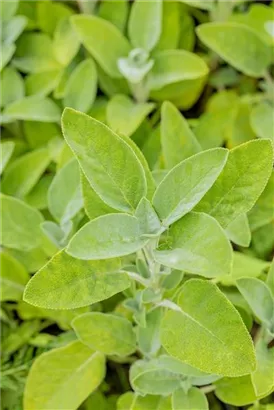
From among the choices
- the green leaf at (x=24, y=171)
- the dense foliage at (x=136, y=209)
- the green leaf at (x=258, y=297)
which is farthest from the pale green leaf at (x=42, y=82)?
the green leaf at (x=258, y=297)

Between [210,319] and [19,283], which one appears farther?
[19,283]

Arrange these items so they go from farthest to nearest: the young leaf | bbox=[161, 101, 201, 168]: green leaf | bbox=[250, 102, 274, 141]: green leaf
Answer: bbox=[250, 102, 274, 141]: green leaf → bbox=[161, 101, 201, 168]: green leaf → the young leaf

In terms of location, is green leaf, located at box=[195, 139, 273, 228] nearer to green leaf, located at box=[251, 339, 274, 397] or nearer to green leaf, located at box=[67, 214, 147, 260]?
green leaf, located at box=[67, 214, 147, 260]

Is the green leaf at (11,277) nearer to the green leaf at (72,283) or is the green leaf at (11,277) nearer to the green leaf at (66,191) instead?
the green leaf at (66,191)

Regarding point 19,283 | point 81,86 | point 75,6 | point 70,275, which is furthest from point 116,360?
point 75,6

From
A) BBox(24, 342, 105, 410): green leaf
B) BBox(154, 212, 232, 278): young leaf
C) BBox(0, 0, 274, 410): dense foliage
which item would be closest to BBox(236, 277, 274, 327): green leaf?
BBox(0, 0, 274, 410): dense foliage

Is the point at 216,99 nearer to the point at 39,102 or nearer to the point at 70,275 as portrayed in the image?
the point at 39,102

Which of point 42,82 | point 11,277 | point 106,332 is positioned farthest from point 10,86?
point 106,332
